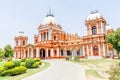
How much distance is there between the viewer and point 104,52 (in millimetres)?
48312

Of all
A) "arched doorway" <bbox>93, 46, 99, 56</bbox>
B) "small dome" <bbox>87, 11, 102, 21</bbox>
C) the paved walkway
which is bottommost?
the paved walkway

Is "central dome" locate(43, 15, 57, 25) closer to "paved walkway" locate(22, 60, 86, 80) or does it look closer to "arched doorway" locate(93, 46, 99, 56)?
"arched doorway" locate(93, 46, 99, 56)

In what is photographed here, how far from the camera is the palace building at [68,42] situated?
165 ft

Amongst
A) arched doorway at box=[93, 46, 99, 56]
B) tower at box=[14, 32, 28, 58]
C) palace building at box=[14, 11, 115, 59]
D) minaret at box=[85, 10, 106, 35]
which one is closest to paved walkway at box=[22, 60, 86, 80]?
arched doorway at box=[93, 46, 99, 56]

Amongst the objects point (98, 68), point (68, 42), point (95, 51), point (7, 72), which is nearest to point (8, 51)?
point (68, 42)

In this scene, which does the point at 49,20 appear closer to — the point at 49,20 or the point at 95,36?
the point at 49,20

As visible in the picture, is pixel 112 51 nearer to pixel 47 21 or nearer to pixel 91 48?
pixel 91 48

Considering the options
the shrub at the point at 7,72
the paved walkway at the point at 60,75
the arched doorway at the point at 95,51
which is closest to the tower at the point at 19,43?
the arched doorway at the point at 95,51

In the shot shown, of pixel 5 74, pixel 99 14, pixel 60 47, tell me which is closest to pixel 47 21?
pixel 60 47

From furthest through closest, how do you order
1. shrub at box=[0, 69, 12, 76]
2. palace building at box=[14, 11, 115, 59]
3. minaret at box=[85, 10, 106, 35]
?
minaret at box=[85, 10, 106, 35] → palace building at box=[14, 11, 115, 59] → shrub at box=[0, 69, 12, 76]

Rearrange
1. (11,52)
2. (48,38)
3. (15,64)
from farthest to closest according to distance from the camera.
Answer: (11,52) < (48,38) < (15,64)

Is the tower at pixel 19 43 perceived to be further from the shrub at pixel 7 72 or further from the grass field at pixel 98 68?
the shrub at pixel 7 72

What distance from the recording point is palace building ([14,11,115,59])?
Answer: 1975 inches

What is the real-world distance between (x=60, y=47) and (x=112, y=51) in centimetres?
1661
